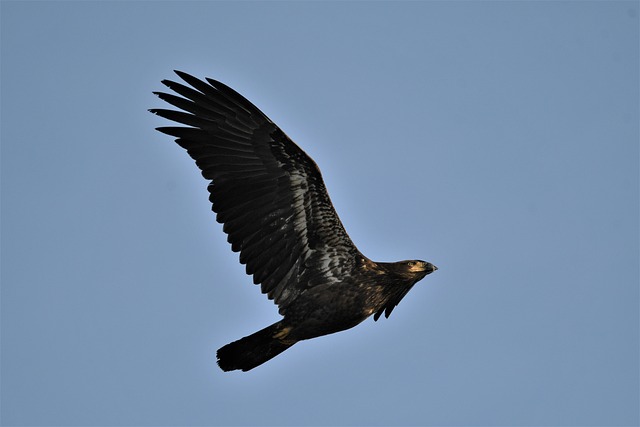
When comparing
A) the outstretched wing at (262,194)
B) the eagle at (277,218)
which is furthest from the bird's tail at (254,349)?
the outstretched wing at (262,194)

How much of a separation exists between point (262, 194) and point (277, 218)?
16.9 inches

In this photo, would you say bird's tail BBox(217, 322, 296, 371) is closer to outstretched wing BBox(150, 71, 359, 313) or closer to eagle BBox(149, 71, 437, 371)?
eagle BBox(149, 71, 437, 371)

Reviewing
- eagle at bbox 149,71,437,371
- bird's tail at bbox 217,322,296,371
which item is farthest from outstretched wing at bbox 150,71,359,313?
bird's tail at bbox 217,322,296,371

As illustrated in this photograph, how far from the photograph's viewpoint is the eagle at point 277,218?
43.1 feet

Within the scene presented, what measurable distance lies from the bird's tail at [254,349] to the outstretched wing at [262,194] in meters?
0.43

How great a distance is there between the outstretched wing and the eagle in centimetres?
2

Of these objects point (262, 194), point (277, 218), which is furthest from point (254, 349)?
point (262, 194)

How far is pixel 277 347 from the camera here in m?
13.1

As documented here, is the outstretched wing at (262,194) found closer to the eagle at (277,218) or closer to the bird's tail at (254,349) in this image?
the eagle at (277,218)

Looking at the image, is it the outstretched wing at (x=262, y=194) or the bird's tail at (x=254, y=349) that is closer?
the bird's tail at (x=254, y=349)

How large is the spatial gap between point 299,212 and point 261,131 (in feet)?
4.48

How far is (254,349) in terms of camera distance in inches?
511

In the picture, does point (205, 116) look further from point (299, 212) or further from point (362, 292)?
point (362, 292)

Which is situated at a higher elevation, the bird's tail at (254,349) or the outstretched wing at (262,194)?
the outstretched wing at (262,194)
